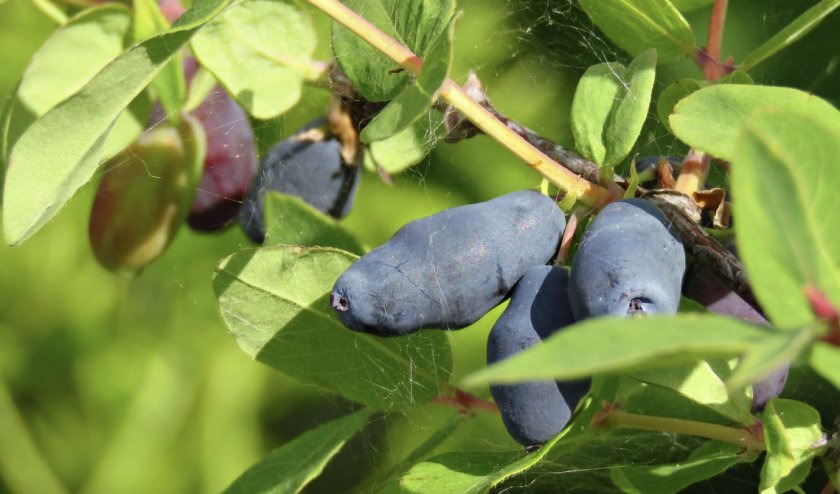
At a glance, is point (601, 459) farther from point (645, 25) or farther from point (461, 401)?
point (645, 25)

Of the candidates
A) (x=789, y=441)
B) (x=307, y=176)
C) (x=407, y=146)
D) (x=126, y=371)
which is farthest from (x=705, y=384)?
(x=126, y=371)

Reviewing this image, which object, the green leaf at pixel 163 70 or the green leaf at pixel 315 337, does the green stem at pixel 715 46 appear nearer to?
the green leaf at pixel 315 337

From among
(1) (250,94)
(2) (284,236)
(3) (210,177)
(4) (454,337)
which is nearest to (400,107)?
(2) (284,236)

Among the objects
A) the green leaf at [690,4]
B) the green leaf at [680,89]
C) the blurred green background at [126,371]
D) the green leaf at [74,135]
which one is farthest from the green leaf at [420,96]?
the blurred green background at [126,371]

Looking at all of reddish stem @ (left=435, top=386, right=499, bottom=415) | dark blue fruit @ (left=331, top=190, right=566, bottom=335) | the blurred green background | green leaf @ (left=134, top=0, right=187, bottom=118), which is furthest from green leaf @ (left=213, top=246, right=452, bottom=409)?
the blurred green background

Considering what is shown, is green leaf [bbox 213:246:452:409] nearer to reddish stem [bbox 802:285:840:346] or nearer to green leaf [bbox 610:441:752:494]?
green leaf [bbox 610:441:752:494]
